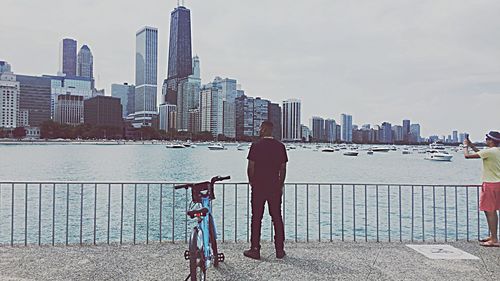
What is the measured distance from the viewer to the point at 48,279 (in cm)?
610

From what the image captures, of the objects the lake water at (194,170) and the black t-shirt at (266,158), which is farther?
the lake water at (194,170)

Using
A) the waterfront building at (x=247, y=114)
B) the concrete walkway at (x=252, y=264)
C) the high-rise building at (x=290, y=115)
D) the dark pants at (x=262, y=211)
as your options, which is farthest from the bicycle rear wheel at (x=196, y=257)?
the high-rise building at (x=290, y=115)

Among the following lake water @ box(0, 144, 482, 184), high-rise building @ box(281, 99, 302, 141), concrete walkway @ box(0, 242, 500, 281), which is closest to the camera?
concrete walkway @ box(0, 242, 500, 281)

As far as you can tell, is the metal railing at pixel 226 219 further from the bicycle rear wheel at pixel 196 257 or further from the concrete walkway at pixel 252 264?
the bicycle rear wheel at pixel 196 257

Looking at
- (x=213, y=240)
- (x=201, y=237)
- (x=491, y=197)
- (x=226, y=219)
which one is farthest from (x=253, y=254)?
(x=226, y=219)

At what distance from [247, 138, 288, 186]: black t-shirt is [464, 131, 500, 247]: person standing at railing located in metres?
3.56

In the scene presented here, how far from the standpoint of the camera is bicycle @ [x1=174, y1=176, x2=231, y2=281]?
5406 millimetres

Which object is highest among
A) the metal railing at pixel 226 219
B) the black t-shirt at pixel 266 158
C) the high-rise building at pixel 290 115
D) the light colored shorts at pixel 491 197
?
the high-rise building at pixel 290 115

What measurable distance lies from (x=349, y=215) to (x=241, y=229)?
363 inches

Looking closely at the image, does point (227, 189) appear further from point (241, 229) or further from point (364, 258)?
point (364, 258)

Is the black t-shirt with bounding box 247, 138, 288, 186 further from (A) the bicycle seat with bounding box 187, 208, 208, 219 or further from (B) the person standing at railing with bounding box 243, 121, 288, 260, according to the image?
(A) the bicycle seat with bounding box 187, 208, 208, 219

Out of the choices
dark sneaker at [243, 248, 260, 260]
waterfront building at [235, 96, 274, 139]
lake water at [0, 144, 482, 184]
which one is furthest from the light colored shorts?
waterfront building at [235, 96, 274, 139]

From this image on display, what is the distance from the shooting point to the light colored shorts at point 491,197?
26.1ft

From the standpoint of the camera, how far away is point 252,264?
691 cm
